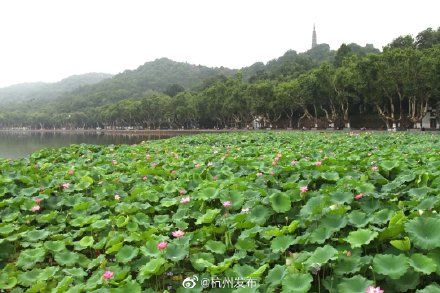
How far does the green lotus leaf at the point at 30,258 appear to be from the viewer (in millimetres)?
3346

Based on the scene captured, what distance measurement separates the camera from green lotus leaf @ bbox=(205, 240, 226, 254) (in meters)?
3.14

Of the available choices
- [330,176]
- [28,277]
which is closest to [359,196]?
[330,176]

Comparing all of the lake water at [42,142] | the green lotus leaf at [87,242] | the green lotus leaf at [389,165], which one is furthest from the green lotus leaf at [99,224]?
the lake water at [42,142]

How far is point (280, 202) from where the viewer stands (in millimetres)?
3807

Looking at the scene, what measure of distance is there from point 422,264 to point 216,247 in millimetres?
1492

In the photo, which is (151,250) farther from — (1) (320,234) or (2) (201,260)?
(1) (320,234)

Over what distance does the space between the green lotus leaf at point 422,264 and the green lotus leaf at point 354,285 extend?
284 mm

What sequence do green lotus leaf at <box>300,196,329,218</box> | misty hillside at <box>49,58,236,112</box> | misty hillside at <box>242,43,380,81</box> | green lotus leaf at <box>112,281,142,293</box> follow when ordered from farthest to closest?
misty hillside at <box>49,58,236,112</box>, misty hillside at <box>242,43,380,81</box>, green lotus leaf at <box>300,196,329,218</box>, green lotus leaf at <box>112,281,142,293</box>

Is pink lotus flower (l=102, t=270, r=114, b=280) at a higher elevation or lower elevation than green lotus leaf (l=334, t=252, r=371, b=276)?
lower

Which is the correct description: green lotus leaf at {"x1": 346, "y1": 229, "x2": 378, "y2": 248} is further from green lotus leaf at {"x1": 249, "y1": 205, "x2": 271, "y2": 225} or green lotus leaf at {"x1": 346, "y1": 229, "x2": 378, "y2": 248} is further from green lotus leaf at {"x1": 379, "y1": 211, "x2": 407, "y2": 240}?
green lotus leaf at {"x1": 249, "y1": 205, "x2": 271, "y2": 225}

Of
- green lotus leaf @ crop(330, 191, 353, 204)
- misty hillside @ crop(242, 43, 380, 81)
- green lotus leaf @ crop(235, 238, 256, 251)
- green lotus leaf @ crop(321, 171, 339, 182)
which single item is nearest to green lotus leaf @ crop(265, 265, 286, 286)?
green lotus leaf @ crop(235, 238, 256, 251)

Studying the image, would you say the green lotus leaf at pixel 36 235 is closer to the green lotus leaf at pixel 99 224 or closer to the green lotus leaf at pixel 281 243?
the green lotus leaf at pixel 99 224

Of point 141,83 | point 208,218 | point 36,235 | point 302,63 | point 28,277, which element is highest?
point 141,83

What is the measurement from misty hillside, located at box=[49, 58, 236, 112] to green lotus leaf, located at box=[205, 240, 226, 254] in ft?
476
